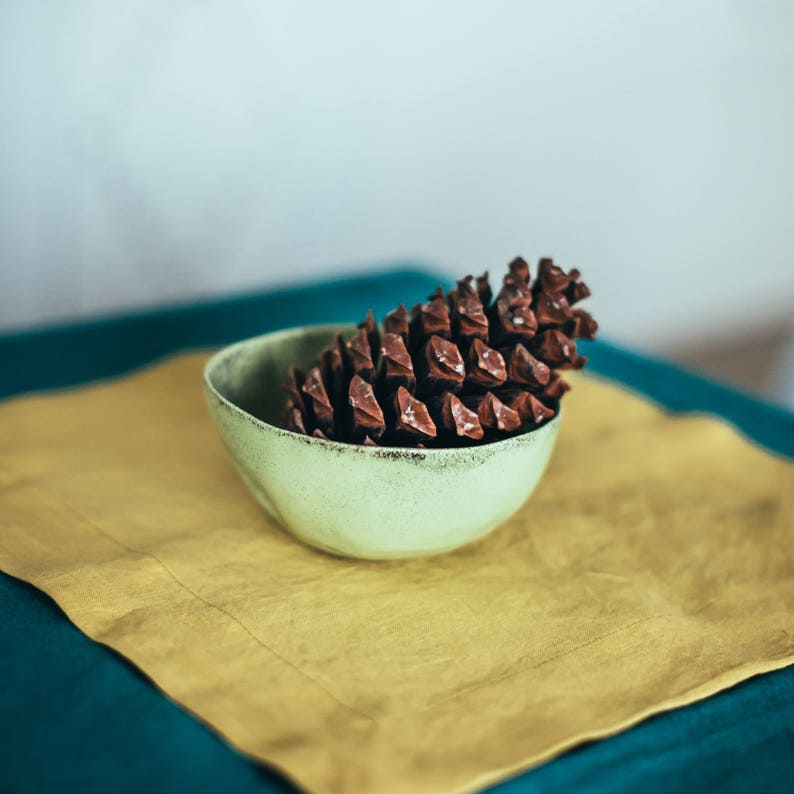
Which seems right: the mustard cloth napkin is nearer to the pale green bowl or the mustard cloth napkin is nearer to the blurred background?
the pale green bowl

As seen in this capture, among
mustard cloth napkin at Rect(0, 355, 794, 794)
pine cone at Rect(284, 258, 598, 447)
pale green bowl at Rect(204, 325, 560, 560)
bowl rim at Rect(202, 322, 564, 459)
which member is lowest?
mustard cloth napkin at Rect(0, 355, 794, 794)

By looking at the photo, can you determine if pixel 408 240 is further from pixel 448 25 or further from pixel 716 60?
pixel 716 60

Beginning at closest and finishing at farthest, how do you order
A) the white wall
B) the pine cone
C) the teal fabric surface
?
the teal fabric surface
the pine cone
the white wall

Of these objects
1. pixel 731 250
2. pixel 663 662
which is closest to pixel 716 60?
pixel 731 250

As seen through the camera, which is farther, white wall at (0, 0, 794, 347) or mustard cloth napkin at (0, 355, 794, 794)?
white wall at (0, 0, 794, 347)

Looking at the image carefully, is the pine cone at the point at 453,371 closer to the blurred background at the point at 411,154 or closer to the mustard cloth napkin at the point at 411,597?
the mustard cloth napkin at the point at 411,597

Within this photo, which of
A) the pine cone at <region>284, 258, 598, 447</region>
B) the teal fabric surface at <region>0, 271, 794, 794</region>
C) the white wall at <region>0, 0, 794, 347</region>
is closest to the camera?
the teal fabric surface at <region>0, 271, 794, 794</region>

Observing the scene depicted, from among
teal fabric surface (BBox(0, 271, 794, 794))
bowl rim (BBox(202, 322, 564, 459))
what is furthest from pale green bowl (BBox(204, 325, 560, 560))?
teal fabric surface (BBox(0, 271, 794, 794))

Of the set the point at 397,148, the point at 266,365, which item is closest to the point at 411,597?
the point at 266,365
